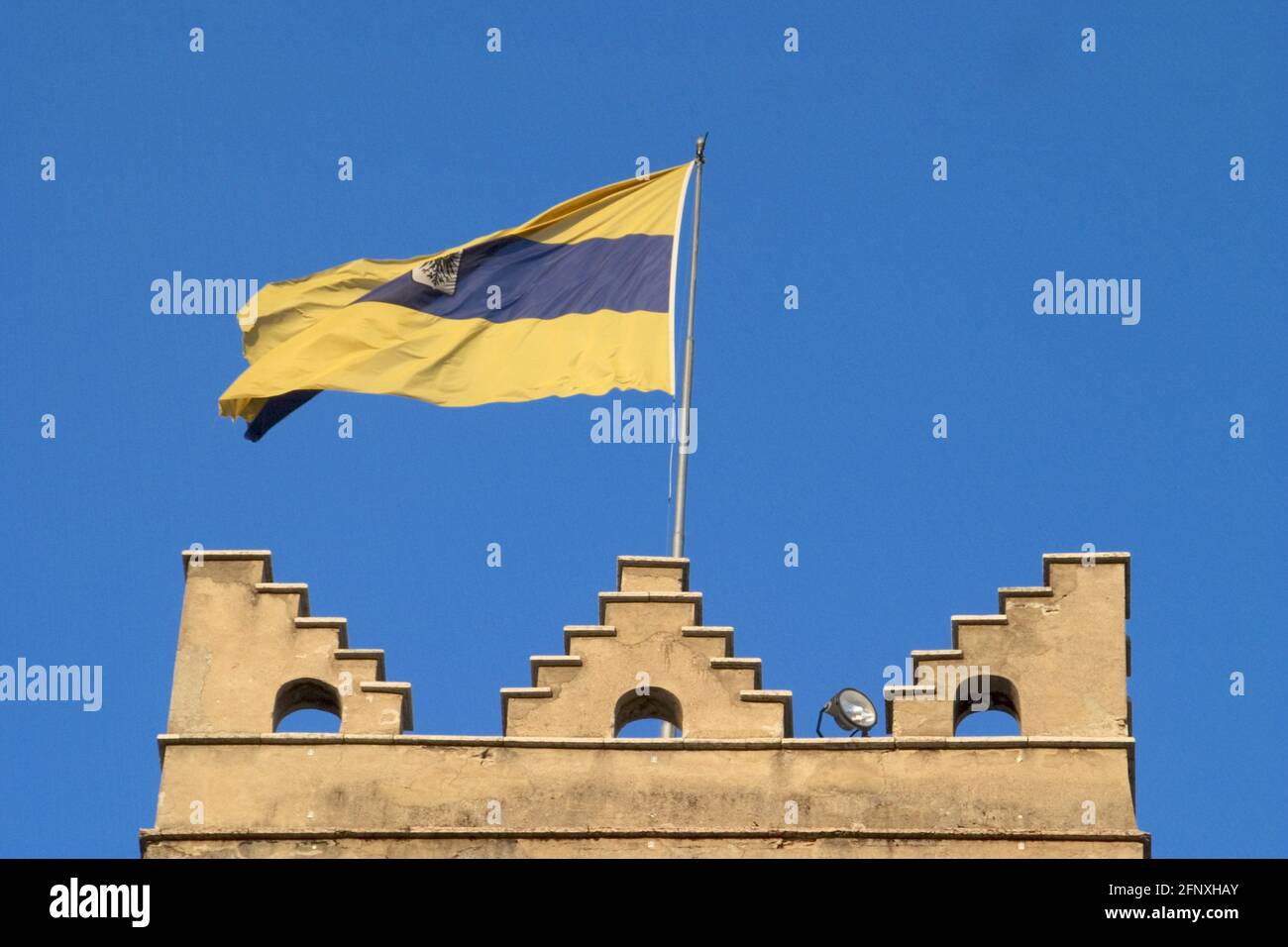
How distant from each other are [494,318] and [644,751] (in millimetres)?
8239

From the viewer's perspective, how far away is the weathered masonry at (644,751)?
46188 mm

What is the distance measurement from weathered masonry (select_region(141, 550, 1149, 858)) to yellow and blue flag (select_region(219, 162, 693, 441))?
4.47m

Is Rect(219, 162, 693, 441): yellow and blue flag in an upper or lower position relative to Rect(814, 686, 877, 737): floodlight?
upper

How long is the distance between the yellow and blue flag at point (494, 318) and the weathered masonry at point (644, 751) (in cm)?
447

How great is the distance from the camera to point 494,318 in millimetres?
53531

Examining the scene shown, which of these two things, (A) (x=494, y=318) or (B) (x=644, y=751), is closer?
(B) (x=644, y=751)

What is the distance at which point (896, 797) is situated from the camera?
46.4 meters

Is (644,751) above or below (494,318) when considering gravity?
below

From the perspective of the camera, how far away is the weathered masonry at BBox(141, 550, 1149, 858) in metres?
46.2
